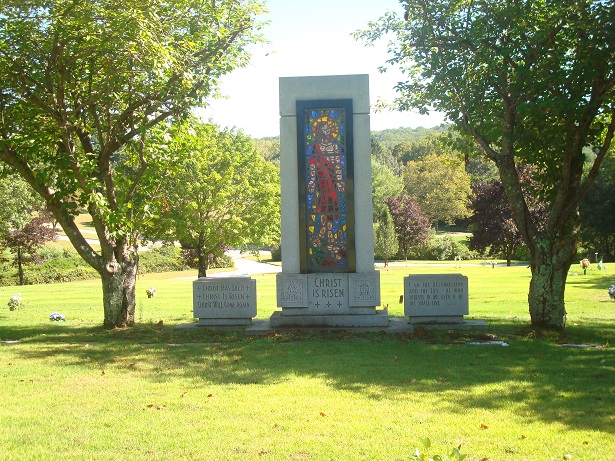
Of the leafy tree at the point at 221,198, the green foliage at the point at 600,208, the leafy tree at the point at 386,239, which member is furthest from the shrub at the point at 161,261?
the green foliage at the point at 600,208

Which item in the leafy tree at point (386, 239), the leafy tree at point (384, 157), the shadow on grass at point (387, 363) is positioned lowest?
the shadow on grass at point (387, 363)

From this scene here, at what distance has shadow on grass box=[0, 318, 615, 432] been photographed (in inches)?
286

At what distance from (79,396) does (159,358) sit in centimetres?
265

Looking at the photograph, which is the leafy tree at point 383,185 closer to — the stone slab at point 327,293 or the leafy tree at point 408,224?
the leafy tree at point 408,224

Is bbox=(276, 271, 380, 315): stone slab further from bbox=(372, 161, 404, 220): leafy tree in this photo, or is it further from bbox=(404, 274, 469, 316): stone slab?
bbox=(372, 161, 404, 220): leafy tree

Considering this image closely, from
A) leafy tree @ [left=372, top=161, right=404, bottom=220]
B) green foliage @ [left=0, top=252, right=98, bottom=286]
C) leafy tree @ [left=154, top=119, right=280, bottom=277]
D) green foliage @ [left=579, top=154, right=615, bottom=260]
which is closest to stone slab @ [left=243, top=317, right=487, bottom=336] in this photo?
leafy tree @ [left=154, top=119, right=280, bottom=277]

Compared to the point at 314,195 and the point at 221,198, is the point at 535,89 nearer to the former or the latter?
the point at 314,195

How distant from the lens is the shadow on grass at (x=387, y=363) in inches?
286

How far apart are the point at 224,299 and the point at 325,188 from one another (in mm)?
3199

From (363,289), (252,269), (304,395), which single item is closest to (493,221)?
(252,269)

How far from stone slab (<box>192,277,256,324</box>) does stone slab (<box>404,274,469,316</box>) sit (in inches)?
130

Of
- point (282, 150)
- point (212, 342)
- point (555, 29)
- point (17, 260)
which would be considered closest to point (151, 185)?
point (282, 150)

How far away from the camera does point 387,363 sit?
9484 millimetres

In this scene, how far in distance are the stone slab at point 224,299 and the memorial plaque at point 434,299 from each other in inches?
130
